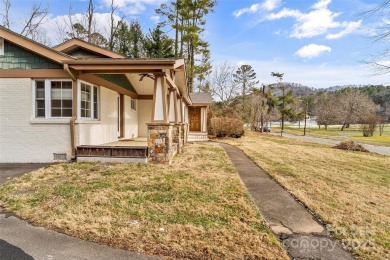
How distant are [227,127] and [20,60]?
619 inches

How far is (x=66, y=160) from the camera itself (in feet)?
26.3

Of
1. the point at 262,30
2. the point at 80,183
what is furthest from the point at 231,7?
the point at 80,183

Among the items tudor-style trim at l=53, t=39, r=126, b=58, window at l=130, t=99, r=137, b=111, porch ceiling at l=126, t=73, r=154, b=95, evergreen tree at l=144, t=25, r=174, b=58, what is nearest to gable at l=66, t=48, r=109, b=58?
tudor-style trim at l=53, t=39, r=126, b=58

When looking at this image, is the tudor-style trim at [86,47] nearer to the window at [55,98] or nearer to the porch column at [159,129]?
the window at [55,98]

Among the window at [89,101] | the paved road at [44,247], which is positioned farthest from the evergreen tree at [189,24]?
the paved road at [44,247]

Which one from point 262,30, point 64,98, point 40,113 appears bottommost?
point 40,113

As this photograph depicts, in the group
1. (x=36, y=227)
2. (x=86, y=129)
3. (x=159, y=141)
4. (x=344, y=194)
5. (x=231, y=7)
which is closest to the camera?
(x=36, y=227)

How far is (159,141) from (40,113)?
4.17 m

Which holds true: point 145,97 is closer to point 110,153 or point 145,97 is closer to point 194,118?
point 110,153

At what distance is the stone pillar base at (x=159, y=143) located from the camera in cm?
780

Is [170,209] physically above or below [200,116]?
A: below

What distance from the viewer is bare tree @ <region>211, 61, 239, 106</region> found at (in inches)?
1460

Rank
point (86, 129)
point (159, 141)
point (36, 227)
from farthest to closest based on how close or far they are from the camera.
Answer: point (86, 129), point (159, 141), point (36, 227)

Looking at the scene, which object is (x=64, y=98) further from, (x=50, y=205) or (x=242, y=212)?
(x=242, y=212)
